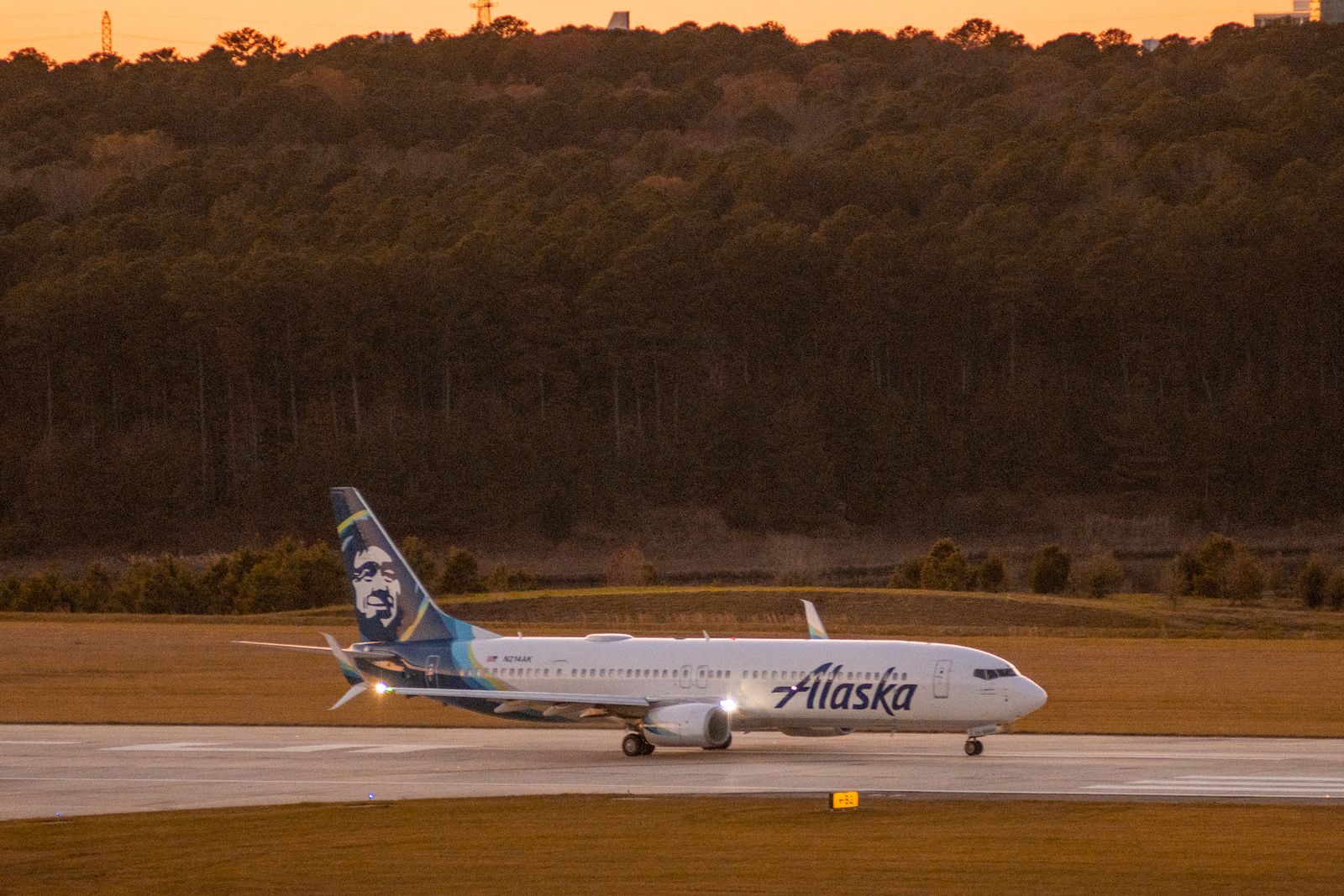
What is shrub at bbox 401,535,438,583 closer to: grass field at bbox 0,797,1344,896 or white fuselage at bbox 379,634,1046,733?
white fuselage at bbox 379,634,1046,733

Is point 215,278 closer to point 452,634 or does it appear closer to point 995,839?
point 452,634

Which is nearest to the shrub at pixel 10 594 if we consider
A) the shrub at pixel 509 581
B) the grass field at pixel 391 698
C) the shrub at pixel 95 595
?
the shrub at pixel 95 595

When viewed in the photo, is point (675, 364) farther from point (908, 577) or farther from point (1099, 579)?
point (1099, 579)

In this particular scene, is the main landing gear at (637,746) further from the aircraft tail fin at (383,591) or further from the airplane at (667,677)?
the aircraft tail fin at (383,591)

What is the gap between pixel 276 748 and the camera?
148 feet

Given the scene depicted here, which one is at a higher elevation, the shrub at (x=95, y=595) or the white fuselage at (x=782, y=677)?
the white fuselage at (x=782, y=677)

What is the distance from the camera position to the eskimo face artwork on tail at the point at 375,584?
4778cm

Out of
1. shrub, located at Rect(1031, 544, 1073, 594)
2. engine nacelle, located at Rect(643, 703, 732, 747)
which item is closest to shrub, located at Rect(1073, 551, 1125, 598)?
shrub, located at Rect(1031, 544, 1073, 594)

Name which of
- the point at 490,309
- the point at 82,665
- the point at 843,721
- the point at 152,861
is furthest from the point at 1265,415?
the point at 152,861

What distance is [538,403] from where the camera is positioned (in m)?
132

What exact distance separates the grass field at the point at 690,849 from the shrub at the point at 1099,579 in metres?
59.9

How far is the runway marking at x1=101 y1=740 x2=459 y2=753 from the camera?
4469 centimetres

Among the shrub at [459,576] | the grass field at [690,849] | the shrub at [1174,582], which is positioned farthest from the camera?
the shrub at [459,576]

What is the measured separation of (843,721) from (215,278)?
96417mm
